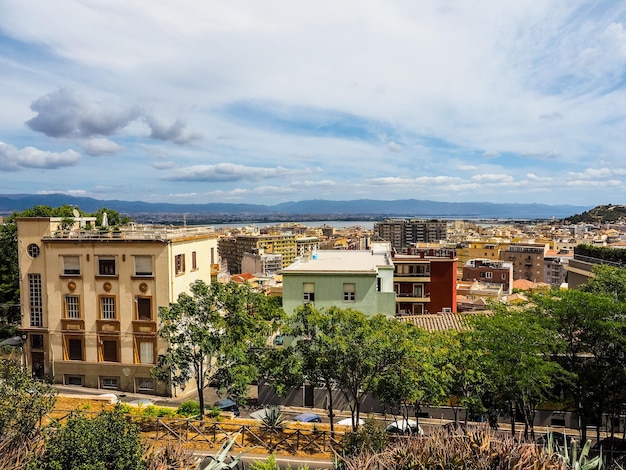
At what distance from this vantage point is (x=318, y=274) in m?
32.8

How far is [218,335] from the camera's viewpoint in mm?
23766

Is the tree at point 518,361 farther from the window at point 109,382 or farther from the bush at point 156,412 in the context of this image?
the window at point 109,382

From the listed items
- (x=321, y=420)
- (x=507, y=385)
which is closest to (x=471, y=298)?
(x=321, y=420)

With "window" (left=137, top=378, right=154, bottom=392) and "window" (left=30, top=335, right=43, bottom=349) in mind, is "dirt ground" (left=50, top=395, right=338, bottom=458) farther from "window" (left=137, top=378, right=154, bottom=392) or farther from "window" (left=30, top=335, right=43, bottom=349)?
"window" (left=30, top=335, right=43, bottom=349)

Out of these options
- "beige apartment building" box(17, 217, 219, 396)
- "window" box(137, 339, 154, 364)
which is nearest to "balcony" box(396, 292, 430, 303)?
"beige apartment building" box(17, 217, 219, 396)

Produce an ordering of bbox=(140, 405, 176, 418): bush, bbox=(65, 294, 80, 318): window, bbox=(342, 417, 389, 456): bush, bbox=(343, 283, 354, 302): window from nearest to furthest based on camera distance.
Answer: bbox=(342, 417, 389, 456): bush → bbox=(140, 405, 176, 418): bush → bbox=(343, 283, 354, 302): window → bbox=(65, 294, 80, 318): window

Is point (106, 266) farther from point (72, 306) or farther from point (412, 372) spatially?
point (412, 372)

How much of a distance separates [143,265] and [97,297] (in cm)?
426

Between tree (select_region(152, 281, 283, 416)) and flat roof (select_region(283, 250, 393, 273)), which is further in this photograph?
flat roof (select_region(283, 250, 393, 273))

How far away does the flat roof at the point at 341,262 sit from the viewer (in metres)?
33.5

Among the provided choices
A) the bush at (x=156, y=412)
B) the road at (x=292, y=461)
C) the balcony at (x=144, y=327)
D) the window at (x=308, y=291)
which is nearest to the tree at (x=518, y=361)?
the road at (x=292, y=461)

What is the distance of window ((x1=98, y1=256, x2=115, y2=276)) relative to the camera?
36.0 metres

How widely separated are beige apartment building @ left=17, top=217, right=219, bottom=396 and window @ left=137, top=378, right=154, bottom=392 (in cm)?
7

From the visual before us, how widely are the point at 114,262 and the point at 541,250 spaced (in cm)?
13337
